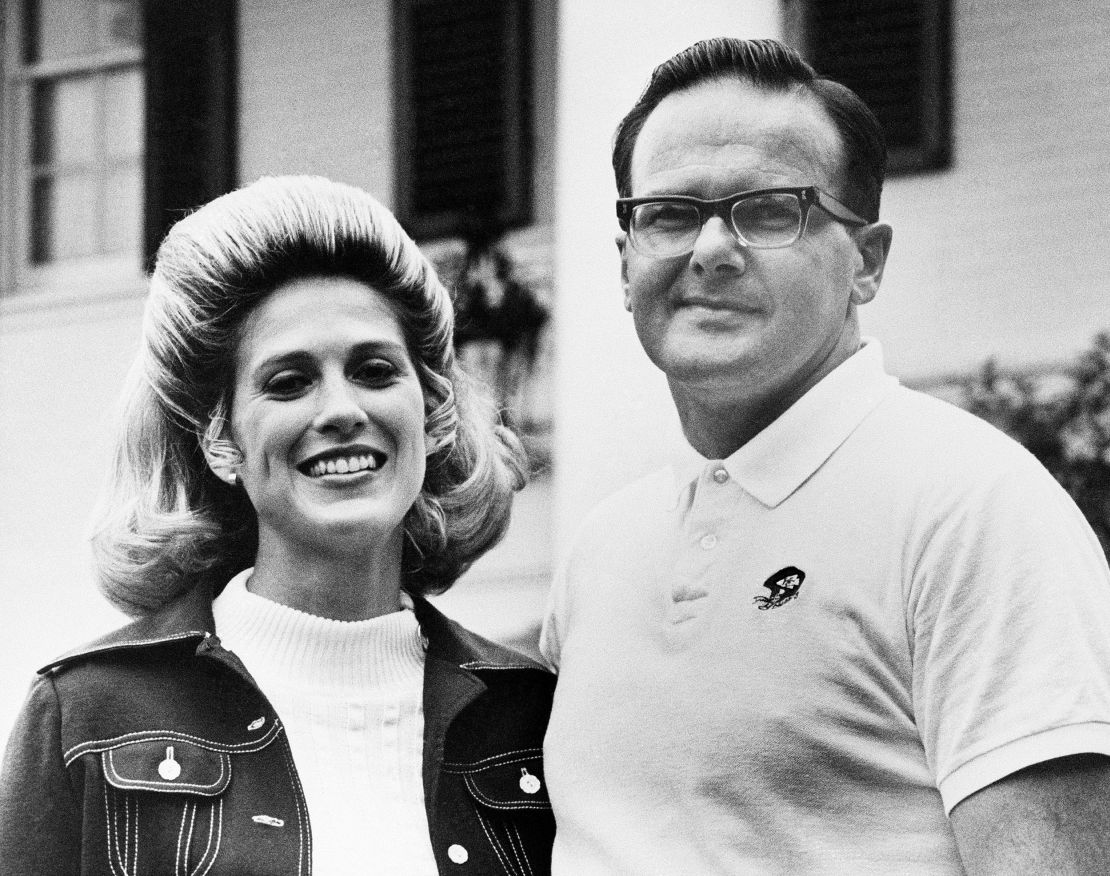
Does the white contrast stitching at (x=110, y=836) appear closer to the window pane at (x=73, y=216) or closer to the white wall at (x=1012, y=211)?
the white wall at (x=1012, y=211)

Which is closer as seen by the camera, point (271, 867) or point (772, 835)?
point (772, 835)

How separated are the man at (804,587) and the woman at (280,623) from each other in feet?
0.80

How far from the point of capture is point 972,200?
28.7 ft

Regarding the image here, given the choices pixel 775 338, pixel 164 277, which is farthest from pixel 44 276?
pixel 775 338

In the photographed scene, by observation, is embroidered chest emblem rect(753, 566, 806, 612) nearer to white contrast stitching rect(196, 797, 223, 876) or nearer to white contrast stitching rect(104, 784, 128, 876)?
white contrast stitching rect(196, 797, 223, 876)

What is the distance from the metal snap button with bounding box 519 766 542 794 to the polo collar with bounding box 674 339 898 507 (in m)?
0.66

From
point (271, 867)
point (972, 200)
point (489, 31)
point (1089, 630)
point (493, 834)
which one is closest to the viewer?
point (1089, 630)

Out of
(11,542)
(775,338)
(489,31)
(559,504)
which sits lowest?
(11,542)

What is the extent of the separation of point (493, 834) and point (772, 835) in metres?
0.64

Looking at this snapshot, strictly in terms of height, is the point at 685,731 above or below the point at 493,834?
above

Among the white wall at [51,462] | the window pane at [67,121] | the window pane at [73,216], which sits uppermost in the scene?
the window pane at [67,121]

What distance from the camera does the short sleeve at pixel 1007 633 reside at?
273cm

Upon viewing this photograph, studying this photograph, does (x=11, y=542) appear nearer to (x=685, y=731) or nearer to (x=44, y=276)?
(x=44, y=276)

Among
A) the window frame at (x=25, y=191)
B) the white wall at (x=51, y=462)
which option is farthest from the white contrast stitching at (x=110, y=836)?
the window frame at (x=25, y=191)
